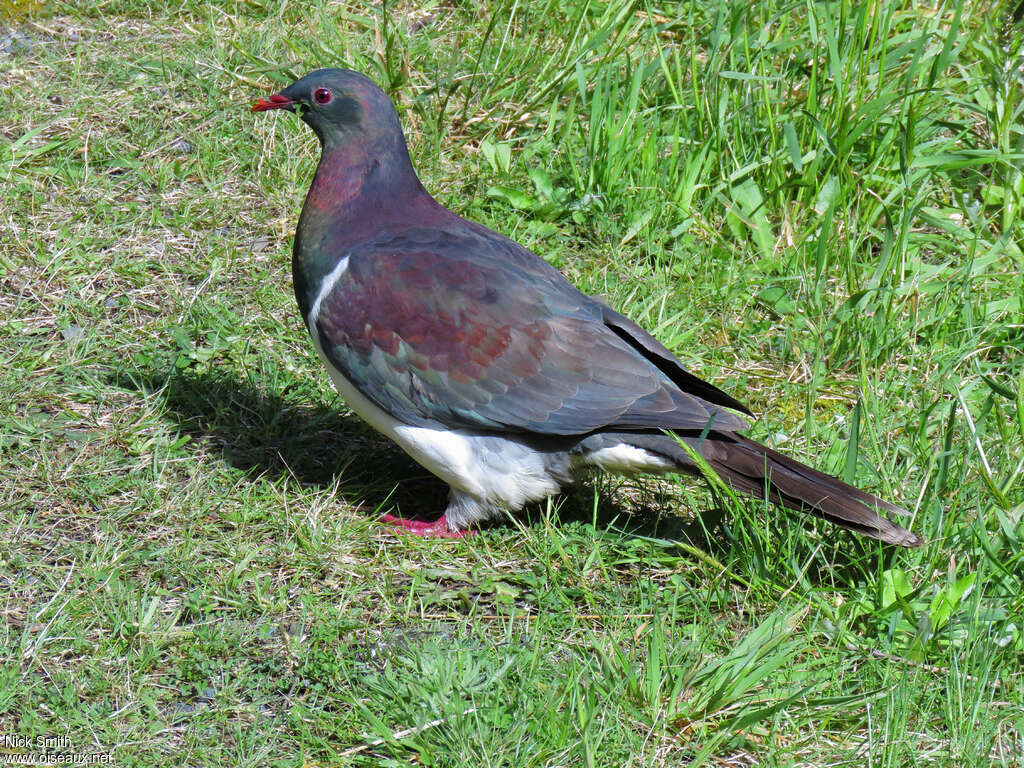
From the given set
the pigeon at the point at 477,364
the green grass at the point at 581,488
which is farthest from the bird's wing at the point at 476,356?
the green grass at the point at 581,488

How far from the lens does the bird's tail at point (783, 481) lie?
3145mm

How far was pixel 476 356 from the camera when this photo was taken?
3459mm

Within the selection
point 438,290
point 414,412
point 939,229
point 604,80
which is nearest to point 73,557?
point 414,412

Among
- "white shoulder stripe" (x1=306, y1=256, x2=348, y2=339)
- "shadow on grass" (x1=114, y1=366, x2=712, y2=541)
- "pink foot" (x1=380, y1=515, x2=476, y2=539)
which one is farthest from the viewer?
"shadow on grass" (x1=114, y1=366, x2=712, y2=541)

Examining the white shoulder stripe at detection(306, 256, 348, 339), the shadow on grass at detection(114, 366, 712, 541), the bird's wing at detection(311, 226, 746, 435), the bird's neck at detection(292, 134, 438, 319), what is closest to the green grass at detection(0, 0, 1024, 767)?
the shadow on grass at detection(114, 366, 712, 541)

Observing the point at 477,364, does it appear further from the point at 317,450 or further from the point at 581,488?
the point at 317,450

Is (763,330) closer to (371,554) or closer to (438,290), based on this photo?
(438,290)

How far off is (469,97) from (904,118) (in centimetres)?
194

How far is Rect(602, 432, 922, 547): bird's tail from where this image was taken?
10.3 ft

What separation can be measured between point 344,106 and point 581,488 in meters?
1.52

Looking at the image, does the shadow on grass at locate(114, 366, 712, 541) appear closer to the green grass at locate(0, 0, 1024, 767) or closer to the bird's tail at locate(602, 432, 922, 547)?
the green grass at locate(0, 0, 1024, 767)

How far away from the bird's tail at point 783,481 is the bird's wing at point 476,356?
0.07 meters

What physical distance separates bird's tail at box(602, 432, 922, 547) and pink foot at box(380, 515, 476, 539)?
66 centimetres

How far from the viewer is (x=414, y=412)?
3.49 meters
